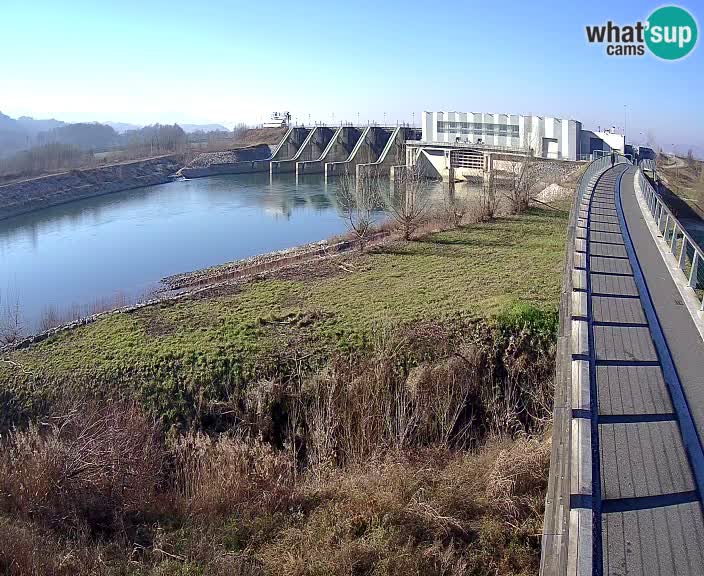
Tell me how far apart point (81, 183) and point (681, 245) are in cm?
4253

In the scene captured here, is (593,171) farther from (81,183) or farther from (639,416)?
(81,183)

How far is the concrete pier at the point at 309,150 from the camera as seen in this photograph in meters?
61.9

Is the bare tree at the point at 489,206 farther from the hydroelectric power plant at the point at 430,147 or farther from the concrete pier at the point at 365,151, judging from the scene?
the concrete pier at the point at 365,151

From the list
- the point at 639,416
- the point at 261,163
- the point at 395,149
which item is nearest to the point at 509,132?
the point at 395,149

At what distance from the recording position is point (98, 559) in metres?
5.98

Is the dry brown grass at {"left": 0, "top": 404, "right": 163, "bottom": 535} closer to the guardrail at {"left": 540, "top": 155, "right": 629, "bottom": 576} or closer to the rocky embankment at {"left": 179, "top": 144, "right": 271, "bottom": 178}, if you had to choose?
the guardrail at {"left": 540, "top": 155, "right": 629, "bottom": 576}

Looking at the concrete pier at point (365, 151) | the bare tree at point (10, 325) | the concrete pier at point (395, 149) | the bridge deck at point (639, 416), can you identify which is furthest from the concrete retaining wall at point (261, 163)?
the bridge deck at point (639, 416)

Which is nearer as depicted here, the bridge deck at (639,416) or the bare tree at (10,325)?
the bridge deck at (639,416)

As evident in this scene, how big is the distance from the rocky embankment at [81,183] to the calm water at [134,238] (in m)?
0.88

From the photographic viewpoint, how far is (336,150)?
64.8 metres

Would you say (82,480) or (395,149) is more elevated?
(395,149)

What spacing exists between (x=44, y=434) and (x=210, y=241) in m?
19.2

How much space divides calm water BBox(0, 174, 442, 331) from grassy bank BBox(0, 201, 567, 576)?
548cm

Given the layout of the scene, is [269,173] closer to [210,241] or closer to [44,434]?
[210,241]
